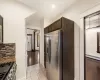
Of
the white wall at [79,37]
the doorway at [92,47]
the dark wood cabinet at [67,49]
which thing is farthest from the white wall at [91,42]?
the dark wood cabinet at [67,49]

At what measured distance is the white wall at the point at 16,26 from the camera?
3.40 m

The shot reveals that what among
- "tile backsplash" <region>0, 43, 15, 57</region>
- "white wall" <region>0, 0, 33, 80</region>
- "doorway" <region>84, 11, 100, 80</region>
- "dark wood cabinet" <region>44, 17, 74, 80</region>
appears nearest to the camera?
"doorway" <region>84, 11, 100, 80</region>

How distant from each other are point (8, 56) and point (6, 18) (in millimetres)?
1315

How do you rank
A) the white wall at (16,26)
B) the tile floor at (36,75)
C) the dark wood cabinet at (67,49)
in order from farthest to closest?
the tile floor at (36,75), the white wall at (16,26), the dark wood cabinet at (67,49)

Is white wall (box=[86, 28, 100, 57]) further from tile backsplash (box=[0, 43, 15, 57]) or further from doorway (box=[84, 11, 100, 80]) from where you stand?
tile backsplash (box=[0, 43, 15, 57])

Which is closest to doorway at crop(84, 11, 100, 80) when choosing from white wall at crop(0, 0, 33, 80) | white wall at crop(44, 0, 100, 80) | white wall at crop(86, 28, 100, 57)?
white wall at crop(86, 28, 100, 57)

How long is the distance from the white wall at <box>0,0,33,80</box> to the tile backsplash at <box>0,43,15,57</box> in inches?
7.6

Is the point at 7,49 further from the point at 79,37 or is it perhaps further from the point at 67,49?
the point at 79,37

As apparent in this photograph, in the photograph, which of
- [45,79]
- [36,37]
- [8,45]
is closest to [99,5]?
[8,45]

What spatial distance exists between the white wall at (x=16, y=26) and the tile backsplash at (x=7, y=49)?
0.64 feet

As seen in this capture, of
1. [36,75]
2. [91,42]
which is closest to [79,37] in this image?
[91,42]

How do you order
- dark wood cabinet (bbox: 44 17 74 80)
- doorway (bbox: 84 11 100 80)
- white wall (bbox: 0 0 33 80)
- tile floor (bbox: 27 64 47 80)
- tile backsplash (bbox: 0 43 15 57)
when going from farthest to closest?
tile floor (bbox: 27 64 47 80) → white wall (bbox: 0 0 33 80) → tile backsplash (bbox: 0 43 15 57) → dark wood cabinet (bbox: 44 17 74 80) → doorway (bbox: 84 11 100 80)

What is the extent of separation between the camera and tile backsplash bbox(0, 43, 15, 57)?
316 centimetres

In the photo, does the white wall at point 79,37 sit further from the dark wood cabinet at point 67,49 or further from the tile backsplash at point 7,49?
the tile backsplash at point 7,49
